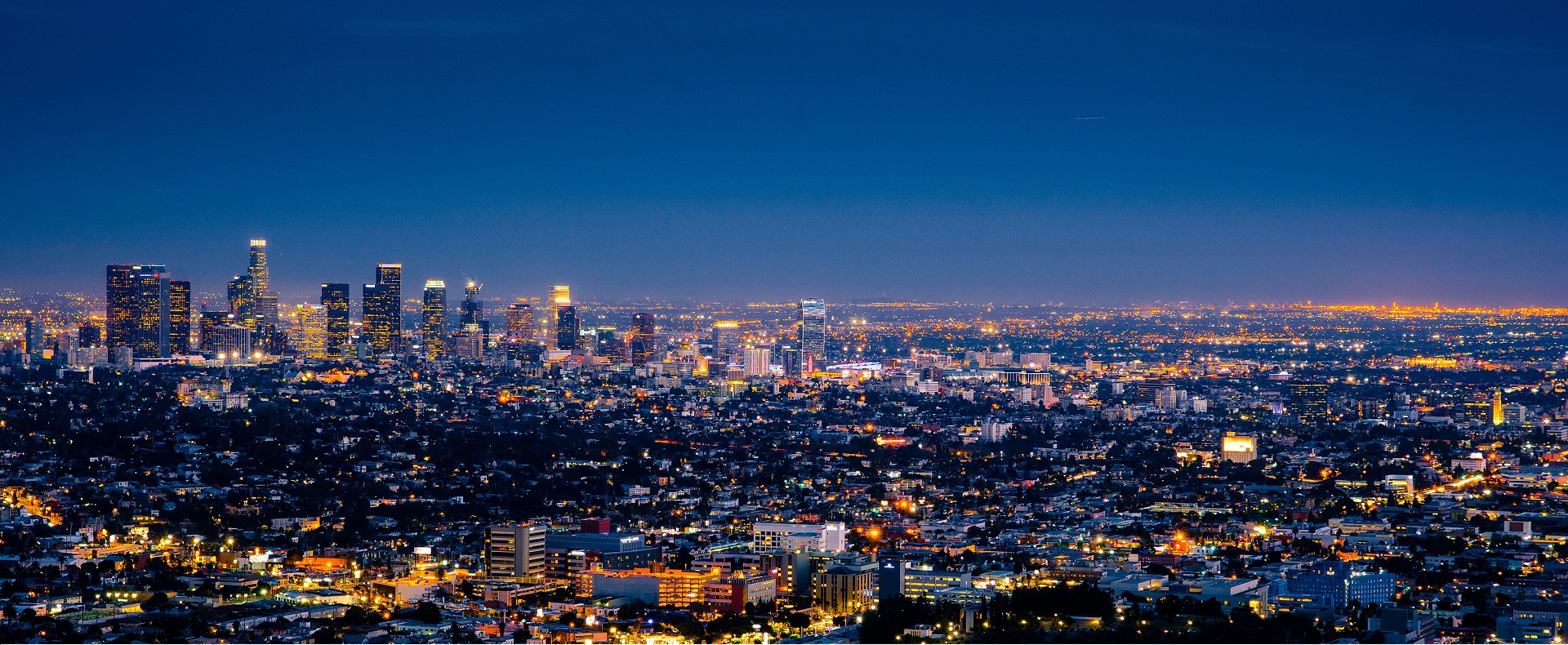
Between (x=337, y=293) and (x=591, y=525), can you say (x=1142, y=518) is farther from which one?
(x=337, y=293)

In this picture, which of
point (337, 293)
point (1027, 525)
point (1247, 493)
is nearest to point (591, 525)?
point (1027, 525)

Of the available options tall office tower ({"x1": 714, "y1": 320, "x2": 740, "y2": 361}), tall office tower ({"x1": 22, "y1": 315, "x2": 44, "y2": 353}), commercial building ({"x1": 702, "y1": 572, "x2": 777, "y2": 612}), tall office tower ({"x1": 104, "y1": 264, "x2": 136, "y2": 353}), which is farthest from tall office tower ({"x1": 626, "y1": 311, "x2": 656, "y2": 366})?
commercial building ({"x1": 702, "y1": 572, "x2": 777, "y2": 612})

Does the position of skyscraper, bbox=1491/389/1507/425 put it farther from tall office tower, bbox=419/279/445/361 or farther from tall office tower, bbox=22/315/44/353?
tall office tower, bbox=22/315/44/353

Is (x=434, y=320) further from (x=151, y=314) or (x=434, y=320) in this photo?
(x=151, y=314)

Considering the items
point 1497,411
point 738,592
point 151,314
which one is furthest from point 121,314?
point 738,592

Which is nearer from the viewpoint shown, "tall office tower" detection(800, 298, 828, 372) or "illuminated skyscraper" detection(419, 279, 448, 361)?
"illuminated skyscraper" detection(419, 279, 448, 361)

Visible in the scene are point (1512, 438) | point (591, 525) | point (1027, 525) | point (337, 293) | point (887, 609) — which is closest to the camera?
point (887, 609)
